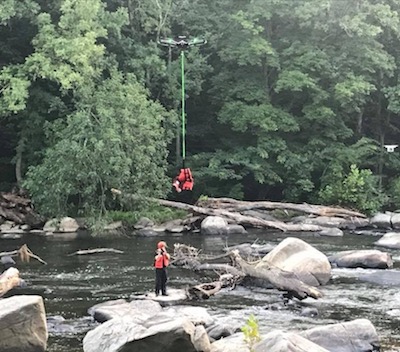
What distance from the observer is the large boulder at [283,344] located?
8.48m

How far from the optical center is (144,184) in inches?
1096

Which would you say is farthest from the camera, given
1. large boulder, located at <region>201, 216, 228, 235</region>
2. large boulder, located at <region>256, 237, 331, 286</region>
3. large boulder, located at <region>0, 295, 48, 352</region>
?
large boulder, located at <region>201, 216, 228, 235</region>

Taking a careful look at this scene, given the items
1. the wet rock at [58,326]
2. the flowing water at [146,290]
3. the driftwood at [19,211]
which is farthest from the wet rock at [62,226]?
the wet rock at [58,326]

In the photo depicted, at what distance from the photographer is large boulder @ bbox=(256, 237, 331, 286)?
15789 millimetres

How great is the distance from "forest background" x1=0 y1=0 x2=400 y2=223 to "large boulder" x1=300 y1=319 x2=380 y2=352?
673 inches

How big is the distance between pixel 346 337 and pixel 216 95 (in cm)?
2697

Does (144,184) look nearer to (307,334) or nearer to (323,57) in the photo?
(323,57)

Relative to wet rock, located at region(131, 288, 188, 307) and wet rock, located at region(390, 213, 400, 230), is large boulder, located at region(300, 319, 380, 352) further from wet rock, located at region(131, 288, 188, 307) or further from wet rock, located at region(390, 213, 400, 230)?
wet rock, located at region(390, 213, 400, 230)

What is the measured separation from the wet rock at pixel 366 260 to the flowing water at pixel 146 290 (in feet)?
1.41

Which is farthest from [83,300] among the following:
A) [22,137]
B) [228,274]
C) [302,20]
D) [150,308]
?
[302,20]

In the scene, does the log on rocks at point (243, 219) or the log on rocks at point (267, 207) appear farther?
the log on rocks at point (267, 207)

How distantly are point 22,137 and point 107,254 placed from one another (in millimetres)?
13040

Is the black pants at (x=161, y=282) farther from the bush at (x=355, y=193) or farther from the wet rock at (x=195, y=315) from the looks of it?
the bush at (x=355, y=193)

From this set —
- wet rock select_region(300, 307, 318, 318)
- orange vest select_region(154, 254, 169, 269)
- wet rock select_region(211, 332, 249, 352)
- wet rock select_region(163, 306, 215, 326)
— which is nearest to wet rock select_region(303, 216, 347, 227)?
orange vest select_region(154, 254, 169, 269)
